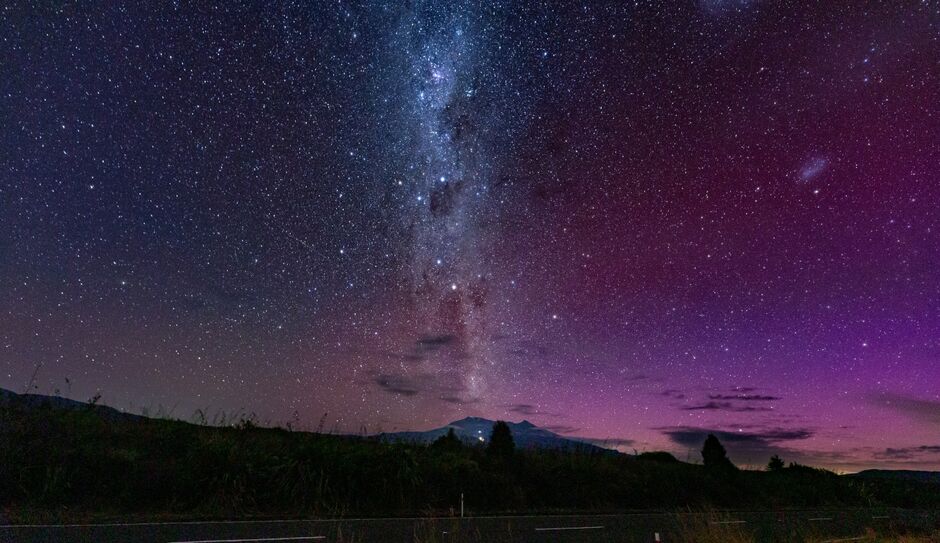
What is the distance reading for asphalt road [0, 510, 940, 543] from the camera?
10.9 meters

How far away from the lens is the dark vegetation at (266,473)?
1411cm

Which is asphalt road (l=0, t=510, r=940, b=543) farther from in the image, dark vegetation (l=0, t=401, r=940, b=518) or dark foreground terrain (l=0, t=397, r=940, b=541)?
dark vegetation (l=0, t=401, r=940, b=518)

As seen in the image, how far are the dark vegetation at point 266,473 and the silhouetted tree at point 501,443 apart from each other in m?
0.06

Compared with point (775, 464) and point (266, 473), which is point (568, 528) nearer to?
point (266, 473)

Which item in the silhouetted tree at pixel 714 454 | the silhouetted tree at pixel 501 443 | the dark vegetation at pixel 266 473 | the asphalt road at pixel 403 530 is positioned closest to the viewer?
the asphalt road at pixel 403 530

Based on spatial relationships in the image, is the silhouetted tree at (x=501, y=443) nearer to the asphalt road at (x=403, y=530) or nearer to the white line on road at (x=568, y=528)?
the asphalt road at (x=403, y=530)

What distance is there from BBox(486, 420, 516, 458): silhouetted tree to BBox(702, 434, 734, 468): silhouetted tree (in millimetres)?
13878

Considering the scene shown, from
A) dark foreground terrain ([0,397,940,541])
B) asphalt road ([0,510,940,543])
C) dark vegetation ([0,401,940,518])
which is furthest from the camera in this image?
dark vegetation ([0,401,940,518])

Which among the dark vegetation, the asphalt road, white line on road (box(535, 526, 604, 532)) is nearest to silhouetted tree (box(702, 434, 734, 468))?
the dark vegetation

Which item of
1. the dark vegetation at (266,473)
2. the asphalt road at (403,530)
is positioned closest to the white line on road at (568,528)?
the asphalt road at (403,530)

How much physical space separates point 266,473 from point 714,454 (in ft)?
85.8

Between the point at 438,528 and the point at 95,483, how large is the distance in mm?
8466

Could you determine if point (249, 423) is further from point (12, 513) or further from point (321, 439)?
point (12, 513)

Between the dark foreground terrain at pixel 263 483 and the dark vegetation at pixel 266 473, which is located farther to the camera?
the dark vegetation at pixel 266 473
